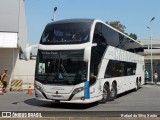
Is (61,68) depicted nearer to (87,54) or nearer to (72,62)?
(72,62)

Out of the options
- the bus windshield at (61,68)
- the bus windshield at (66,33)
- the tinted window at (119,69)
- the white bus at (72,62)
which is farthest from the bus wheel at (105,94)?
the bus windshield at (66,33)

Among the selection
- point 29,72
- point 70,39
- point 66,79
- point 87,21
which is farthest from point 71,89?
point 29,72

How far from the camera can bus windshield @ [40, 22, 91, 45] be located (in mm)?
15180

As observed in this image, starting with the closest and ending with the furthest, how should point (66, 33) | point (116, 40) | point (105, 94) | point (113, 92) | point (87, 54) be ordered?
point (87, 54) → point (66, 33) → point (105, 94) → point (113, 92) → point (116, 40)

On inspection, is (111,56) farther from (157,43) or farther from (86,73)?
(157,43)

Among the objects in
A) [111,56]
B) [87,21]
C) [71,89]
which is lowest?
[71,89]

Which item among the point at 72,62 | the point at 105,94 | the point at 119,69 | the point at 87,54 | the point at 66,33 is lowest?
the point at 105,94

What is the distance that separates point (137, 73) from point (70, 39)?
40.2 feet

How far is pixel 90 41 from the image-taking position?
49.4 feet

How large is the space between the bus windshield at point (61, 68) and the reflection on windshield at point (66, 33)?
0.56 metres

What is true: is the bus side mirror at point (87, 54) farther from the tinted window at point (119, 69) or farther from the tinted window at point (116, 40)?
the tinted window at point (119, 69)

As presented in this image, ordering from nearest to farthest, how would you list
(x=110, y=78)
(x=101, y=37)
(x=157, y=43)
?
(x=101, y=37) < (x=110, y=78) < (x=157, y=43)

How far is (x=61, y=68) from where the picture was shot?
15023 mm

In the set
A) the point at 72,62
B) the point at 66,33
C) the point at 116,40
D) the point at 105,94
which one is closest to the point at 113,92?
the point at 105,94
